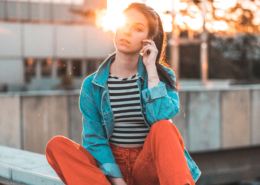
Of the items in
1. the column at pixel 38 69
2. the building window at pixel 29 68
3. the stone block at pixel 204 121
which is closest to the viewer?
the stone block at pixel 204 121

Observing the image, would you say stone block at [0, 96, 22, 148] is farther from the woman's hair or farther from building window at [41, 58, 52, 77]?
building window at [41, 58, 52, 77]

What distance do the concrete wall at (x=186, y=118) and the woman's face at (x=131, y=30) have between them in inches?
127

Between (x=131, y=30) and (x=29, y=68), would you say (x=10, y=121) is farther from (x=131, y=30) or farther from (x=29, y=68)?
(x=29, y=68)

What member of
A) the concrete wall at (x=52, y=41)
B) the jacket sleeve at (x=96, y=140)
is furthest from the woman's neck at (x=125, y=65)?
the concrete wall at (x=52, y=41)

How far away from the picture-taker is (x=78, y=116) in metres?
5.32

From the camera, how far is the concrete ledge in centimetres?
243

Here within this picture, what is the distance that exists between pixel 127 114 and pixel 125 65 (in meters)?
0.37

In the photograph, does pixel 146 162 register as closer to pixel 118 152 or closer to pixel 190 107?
pixel 118 152

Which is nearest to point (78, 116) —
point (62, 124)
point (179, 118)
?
point (62, 124)

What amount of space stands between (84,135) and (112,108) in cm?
28

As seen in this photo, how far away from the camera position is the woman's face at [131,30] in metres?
2.17

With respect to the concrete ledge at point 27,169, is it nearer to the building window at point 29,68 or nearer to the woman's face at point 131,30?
the woman's face at point 131,30

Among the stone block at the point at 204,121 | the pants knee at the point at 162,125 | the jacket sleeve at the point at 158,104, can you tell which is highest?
the jacket sleeve at the point at 158,104

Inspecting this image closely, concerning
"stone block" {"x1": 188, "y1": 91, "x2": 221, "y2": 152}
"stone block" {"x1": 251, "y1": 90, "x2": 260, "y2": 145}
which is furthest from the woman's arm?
"stone block" {"x1": 251, "y1": 90, "x2": 260, "y2": 145}
